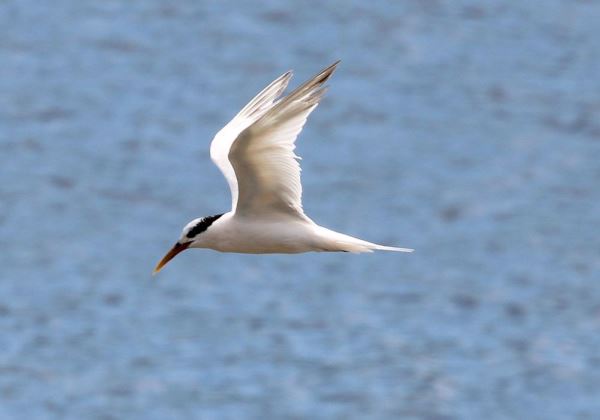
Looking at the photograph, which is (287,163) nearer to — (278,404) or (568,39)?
(278,404)

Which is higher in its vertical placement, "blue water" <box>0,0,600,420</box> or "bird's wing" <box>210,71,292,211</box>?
"blue water" <box>0,0,600,420</box>

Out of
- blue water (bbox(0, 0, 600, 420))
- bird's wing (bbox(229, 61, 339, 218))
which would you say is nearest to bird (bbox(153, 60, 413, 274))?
bird's wing (bbox(229, 61, 339, 218))

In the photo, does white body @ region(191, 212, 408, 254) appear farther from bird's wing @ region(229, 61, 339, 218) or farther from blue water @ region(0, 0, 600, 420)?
blue water @ region(0, 0, 600, 420)

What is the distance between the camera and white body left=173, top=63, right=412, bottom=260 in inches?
404

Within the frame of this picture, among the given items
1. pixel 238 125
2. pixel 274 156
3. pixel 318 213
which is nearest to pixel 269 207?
pixel 274 156

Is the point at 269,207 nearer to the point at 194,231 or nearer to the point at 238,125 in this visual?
the point at 194,231

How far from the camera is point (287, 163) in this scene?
10.5 metres

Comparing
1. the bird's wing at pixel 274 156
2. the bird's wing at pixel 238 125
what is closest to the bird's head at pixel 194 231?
the bird's wing at pixel 274 156

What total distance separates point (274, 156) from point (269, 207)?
47cm

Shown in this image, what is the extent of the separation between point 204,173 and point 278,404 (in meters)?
6.05

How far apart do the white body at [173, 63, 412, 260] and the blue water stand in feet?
44.4

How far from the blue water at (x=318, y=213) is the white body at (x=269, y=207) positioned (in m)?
13.5

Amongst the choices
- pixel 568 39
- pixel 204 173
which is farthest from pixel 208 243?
pixel 568 39

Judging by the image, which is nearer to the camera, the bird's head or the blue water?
the bird's head
